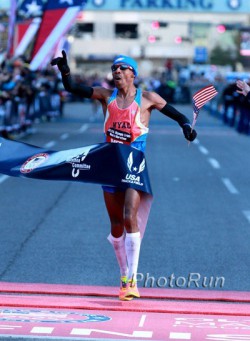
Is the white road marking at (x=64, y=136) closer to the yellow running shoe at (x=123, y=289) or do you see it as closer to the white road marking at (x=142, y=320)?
the yellow running shoe at (x=123, y=289)

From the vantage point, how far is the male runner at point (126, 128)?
32.3ft

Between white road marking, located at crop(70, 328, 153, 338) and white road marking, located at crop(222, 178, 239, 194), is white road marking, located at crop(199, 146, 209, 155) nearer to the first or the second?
white road marking, located at crop(222, 178, 239, 194)

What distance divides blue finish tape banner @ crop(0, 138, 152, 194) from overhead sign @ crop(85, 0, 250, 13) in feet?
155

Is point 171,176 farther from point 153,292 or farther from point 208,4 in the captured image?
point 208,4

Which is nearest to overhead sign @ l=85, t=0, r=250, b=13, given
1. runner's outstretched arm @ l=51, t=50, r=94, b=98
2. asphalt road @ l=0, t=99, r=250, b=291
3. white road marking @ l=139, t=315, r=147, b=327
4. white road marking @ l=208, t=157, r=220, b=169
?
white road marking @ l=208, t=157, r=220, b=169

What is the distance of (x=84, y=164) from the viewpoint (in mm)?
10148

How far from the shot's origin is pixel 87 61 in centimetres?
11750

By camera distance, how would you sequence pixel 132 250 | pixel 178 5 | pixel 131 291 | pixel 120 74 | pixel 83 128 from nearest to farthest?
pixel 131 291
pixel 132 250
pixel 120 74
pixel 83 128
pixel 178 5

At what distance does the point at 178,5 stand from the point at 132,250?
49.4 m

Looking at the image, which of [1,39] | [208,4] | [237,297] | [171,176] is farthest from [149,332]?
[208,4]

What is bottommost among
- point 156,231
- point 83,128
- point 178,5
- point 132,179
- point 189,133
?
point 83,128

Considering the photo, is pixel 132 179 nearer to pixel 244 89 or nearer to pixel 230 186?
pixel 244 89

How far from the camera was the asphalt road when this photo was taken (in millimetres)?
11359

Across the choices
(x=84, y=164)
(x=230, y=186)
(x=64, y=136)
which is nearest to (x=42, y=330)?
(x=84, y=164)
